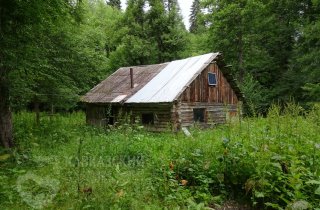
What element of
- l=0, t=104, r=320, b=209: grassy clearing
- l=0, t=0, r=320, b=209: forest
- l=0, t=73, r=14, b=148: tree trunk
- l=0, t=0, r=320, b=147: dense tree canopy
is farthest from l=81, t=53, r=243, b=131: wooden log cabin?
l=0, t=104, r=320, b=209: grassy clearing

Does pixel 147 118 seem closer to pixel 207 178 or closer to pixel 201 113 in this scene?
pixel 201 113

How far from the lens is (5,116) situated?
8.86 m

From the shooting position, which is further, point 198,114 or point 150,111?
point 198,114

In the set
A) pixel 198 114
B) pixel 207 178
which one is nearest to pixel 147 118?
pixel 198 114

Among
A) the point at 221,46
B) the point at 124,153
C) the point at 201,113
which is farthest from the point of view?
the point at 221,46

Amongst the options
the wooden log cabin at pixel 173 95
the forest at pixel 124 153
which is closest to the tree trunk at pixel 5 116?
the forest at pixel 124 153

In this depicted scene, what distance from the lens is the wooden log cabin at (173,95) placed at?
53.5 feet

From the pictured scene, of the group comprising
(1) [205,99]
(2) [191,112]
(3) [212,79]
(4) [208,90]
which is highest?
(3) [212,79]

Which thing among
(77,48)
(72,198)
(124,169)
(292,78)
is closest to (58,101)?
(77,48)

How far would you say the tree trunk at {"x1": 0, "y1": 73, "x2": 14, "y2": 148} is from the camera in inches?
344

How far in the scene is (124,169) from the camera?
6828mm

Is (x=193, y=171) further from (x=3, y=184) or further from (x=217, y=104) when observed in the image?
(x=217, y=104)

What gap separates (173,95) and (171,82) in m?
1.96

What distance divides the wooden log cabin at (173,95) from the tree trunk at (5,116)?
711cm
